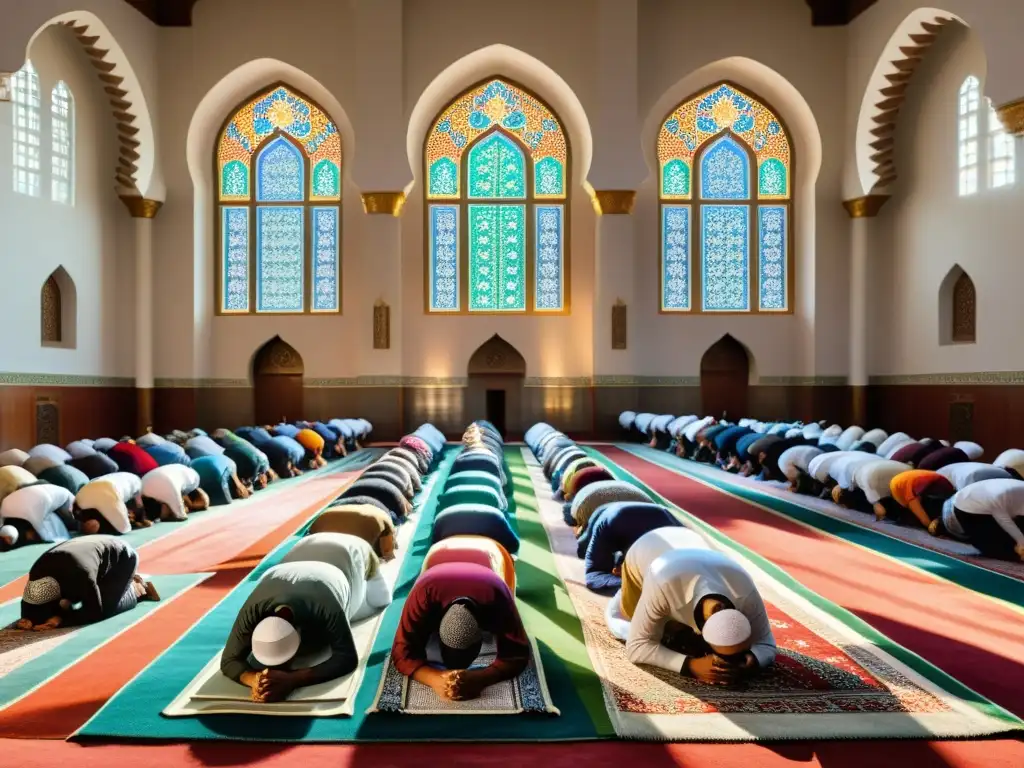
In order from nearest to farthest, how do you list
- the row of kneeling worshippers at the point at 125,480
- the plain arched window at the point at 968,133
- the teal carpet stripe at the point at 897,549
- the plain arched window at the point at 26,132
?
the teal carpet stripe at the point at 897,549
the row of kneeling worshippers at the point at 125,480
the plain arched window at the point at 26,132
the plain arched window at the point at 968,133

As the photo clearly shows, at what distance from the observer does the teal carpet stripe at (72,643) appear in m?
3.53

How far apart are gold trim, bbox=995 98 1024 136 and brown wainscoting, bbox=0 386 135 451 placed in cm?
1127

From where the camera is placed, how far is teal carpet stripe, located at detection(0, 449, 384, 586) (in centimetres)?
562

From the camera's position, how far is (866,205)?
14.0 meters

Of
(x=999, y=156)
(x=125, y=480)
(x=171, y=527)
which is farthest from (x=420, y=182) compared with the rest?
(x=125, y=480)

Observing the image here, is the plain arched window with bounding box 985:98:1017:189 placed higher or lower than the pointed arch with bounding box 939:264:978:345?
higher

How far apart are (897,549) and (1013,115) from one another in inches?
209

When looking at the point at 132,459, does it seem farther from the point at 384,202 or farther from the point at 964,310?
the point at 964,310

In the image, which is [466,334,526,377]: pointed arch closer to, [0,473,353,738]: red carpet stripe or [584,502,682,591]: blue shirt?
[0,473,353,738]: red carpet stripe

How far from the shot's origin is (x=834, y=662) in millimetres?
3768

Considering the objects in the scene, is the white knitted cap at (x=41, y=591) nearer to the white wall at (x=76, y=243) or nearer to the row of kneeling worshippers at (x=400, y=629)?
the row of kneeling worshippers at (x=400, y=629)

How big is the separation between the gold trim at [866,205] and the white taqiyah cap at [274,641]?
41.4 ft

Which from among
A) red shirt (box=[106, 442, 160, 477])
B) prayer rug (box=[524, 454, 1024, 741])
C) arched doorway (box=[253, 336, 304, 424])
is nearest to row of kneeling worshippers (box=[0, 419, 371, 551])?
red shirt (box=[106, 442, 160, 477])

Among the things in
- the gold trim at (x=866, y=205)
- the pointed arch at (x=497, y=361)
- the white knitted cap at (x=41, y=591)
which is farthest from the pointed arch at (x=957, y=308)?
the white knitted cap at (x=41, y=591)
